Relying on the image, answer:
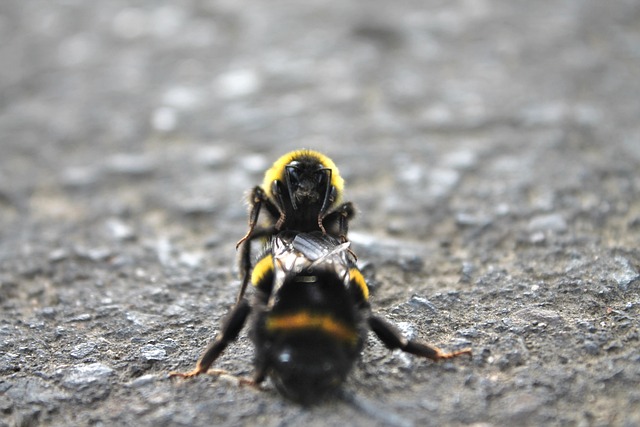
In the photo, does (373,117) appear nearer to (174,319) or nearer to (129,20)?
(174,319)

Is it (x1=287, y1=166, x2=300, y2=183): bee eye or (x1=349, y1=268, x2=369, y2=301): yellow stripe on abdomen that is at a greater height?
(x1=287, y1=166, x2=300, y2=183): bee eye

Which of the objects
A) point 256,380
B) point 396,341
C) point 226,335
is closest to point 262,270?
point 226,335

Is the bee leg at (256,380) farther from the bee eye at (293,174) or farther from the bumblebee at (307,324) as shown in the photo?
the bee eye at (293,174)

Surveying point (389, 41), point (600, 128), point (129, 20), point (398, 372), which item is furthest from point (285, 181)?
point (129, 20)

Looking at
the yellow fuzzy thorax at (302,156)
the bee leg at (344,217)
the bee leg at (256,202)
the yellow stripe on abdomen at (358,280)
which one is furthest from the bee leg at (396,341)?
the bee leg at (256,202)

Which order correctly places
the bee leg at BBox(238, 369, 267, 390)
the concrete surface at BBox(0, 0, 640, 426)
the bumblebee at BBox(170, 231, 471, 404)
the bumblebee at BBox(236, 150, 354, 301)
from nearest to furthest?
1. the bumblebee at BBox(170, 231, 471, 404)
2. the bee leg at BBox(238, 369, 267, 390)
3. the concrete surface at BBox(0, 0, 640, 426)
4. the bumblebee at BBox(236, 150, 354, 301)

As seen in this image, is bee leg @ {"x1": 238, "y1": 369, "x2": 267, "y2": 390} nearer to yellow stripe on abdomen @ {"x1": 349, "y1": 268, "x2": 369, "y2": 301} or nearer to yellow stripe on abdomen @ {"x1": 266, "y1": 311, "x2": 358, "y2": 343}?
yellow stripe on abdomen @ {"x1": 266, "y1": 311, "x2": 358, "y2": 343}

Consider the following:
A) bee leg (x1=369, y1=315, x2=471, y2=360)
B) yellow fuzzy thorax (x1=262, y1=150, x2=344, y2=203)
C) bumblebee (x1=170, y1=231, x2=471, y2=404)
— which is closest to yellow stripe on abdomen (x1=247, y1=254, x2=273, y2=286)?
bumblebee (x1=170, y1=231, x2=471, y2=404)
